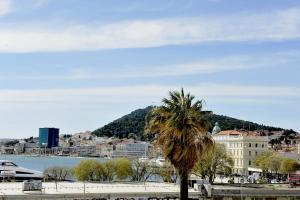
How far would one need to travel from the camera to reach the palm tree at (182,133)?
26.9m

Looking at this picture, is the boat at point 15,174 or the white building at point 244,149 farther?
the white building at point 244,149

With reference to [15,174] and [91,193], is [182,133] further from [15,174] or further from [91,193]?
[15,174]

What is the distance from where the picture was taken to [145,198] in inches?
1638

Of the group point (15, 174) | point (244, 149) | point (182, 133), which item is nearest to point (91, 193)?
point (182, 133)

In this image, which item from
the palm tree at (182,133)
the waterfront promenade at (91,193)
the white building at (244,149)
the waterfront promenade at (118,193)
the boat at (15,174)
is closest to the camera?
the palm tree at (182,133)

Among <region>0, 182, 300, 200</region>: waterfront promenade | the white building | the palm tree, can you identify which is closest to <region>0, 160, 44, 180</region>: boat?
<region>0, 182, 300, 200</region>: waterfront promenade

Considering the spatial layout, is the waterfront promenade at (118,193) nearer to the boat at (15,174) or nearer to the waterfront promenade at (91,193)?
the waterfront promenade at (91,193)

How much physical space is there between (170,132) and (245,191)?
2284cm

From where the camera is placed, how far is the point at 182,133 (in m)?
26.9

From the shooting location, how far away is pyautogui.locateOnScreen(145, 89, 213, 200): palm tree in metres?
26.9

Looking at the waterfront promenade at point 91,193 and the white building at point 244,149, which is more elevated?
the white building at point 244,149

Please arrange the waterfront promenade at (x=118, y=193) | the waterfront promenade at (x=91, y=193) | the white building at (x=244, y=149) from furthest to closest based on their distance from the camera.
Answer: the white building at (x=244, y=149), the waterfront promenade at (x=118, y=193), the waterfront promenade at (x=91, y=193)

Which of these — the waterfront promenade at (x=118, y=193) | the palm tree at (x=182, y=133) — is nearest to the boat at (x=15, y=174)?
the waterfront promenade at (x=118, y=193)

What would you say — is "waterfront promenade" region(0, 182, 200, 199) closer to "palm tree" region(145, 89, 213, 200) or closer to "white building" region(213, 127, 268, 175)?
"palm tree" region(145, 89, 213, 200)
